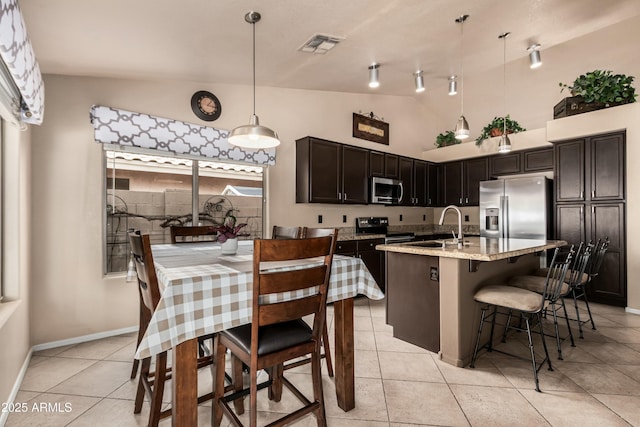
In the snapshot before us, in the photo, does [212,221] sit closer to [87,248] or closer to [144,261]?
[87,248]

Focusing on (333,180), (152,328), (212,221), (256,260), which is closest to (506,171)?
(333,180)

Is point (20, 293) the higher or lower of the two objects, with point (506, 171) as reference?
lower

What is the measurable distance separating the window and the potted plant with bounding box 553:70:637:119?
4149 mm

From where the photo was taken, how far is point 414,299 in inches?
108

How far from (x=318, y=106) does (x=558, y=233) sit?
12.3 feet

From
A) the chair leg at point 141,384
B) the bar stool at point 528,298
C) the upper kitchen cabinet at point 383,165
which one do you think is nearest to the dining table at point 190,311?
the chair leg at point 141,384

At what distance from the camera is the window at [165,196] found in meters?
3.06

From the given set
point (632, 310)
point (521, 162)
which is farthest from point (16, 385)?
point (521, 162)

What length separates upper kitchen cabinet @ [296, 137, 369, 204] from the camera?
163 inches

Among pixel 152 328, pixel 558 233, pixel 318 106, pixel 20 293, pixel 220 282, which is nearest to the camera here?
pixel 152 328

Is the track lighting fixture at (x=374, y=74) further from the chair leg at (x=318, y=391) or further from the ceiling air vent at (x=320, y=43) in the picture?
the chair leg at (x=318, y=391)

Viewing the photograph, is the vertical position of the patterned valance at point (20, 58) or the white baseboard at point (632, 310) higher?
the patterned valance at point (20, 58)

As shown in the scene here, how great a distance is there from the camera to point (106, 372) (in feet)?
7.47

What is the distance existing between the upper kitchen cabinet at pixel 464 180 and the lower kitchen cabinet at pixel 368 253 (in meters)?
2.04
